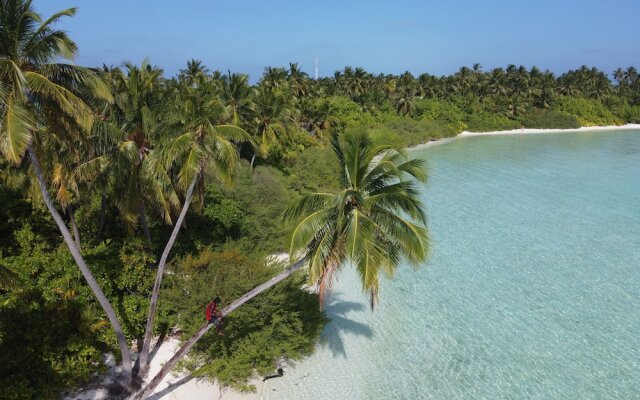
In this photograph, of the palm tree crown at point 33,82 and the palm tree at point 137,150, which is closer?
the palm tree crown at point 33,82

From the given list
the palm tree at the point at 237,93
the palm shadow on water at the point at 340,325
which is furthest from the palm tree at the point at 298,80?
the palm shadow on water at the point at 340,325

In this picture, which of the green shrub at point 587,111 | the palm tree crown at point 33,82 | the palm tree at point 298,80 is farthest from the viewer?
the green shrub at point 587,111

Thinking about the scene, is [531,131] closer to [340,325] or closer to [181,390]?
[340,325]

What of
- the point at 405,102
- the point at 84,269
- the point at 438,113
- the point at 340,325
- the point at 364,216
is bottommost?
the point at 340,325

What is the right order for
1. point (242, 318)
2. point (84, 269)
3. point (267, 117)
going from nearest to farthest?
point (84, 269), point (242, 318), point (267, 117)

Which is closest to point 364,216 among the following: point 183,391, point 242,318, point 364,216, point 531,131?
point 364,216

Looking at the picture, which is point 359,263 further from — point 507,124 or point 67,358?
point 507,124

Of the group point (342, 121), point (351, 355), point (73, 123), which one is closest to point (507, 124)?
point (342, 121)

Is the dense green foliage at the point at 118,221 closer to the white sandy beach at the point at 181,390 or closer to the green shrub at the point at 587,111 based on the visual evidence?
the white sandy beach at the point at 181,390
